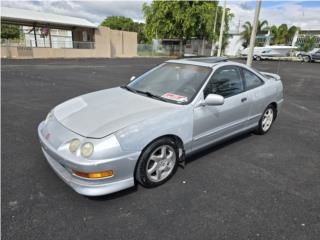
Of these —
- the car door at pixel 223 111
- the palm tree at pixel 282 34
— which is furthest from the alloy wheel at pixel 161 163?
the palm tree at pixel 282 34

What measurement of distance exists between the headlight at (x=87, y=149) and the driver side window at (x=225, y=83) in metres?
1.70

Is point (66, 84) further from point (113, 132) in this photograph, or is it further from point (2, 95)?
point (113, 132)

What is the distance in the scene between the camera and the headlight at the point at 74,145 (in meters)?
2.34

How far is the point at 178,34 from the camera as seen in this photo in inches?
1268

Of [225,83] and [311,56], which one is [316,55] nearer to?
[311,56]

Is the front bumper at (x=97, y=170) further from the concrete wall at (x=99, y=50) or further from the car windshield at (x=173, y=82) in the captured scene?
the concrete wall at (x=99, y=50)

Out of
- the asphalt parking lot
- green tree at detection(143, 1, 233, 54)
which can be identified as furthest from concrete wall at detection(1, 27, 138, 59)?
the asphalt parking lot

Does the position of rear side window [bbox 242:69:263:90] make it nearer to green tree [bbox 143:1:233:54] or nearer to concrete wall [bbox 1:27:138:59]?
concrete wall [bbox 1:27:138:59]

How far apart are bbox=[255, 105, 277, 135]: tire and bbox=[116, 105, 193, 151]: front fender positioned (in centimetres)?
212

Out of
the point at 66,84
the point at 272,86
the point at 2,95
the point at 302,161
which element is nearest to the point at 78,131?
the point at 302,161

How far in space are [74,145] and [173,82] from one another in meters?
1.78

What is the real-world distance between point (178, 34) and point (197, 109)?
31563 millimetres

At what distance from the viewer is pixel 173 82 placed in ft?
Result: 11.5

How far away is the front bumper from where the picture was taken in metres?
2.27
